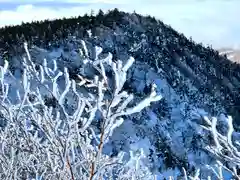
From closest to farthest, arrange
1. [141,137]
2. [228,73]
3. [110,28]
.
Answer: [141,137]
[110,28]
[228,73]

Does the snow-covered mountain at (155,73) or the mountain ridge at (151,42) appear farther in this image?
the mountain ridge at (151,42)

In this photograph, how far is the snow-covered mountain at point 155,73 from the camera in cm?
4538

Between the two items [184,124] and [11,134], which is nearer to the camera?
[11,134]

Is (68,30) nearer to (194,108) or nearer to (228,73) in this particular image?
(194,108)

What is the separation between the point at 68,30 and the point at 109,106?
174ft

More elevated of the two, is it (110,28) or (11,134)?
(110,28)

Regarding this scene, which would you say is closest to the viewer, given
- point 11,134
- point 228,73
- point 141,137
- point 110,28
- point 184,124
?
point 11,134

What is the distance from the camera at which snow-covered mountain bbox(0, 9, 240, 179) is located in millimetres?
45375

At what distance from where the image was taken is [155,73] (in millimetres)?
54938

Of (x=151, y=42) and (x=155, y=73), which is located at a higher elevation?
(x=151, y=42)

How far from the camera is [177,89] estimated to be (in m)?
55.7

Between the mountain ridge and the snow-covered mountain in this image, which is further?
the mountain ridge

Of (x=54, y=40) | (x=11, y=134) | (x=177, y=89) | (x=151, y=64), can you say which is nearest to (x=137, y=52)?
(x=151, y=64)

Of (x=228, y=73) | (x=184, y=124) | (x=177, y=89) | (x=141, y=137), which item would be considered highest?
(x=228, y=73)
